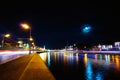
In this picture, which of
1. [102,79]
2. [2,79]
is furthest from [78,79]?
[2,79]

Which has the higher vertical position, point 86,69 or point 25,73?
point 25,73

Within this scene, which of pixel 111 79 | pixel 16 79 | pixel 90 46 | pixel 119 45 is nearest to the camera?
pixel 16 79

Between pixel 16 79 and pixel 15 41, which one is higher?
pixel 15 41

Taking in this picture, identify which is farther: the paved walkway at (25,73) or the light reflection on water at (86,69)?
the light reflection on water at (86,69)

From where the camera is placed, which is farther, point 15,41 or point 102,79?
point 15,41

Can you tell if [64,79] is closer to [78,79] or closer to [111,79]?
[78,79]

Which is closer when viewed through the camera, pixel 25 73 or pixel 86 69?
pixel 25 73

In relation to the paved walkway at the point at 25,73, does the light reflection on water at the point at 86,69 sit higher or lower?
lower

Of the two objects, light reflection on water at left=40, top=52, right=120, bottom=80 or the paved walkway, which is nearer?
the paved walkway

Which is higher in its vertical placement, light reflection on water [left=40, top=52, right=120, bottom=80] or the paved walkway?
the paved walkway

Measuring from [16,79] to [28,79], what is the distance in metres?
0.71

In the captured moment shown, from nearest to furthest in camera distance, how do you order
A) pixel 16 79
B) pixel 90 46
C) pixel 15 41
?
1. pixel 16 79
2. pixel 15 41
3. pixel 90 46

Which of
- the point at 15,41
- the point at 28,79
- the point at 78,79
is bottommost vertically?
the point at 78,79

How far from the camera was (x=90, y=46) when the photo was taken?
18088 cm
